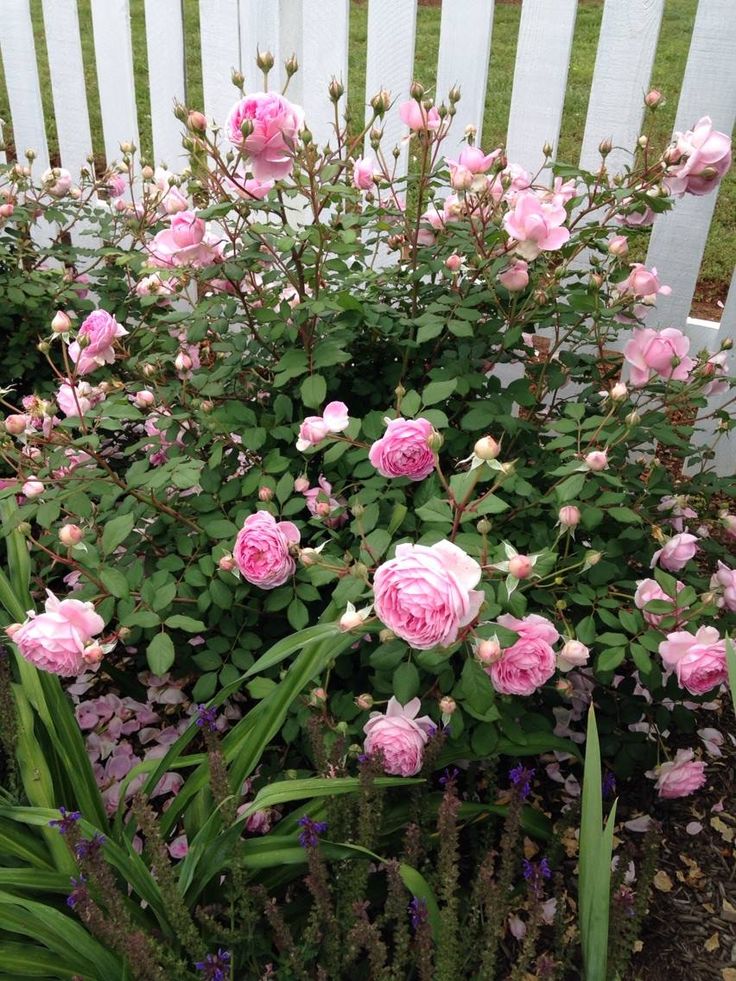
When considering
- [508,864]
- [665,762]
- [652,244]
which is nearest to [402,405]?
[508,864]

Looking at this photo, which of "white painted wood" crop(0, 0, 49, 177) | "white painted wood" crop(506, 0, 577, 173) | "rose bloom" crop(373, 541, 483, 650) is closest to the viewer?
"rose bloom" crop(373, 541, 483, 650)

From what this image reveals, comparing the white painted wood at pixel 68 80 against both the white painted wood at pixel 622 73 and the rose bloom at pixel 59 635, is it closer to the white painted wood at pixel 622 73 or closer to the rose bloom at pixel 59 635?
the white painted wood at pixel 622 73

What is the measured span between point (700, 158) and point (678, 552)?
66 cm

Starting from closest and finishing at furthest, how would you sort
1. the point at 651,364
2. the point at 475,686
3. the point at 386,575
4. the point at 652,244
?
1. the point at 386,575
2. the point at 475,686
3. the point at 651,364
4. the point at 652,244

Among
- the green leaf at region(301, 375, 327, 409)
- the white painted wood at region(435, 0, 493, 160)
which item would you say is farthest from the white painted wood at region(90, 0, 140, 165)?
the green leaf at region(301, 375, 327, 409)

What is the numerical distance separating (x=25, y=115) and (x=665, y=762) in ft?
11.3

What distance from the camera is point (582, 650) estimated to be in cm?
125

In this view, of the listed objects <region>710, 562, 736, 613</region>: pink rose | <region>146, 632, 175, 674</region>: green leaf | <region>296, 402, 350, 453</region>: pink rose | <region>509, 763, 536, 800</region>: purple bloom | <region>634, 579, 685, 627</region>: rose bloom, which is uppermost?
<region>296, 402, 350, 453</region>: pink rose

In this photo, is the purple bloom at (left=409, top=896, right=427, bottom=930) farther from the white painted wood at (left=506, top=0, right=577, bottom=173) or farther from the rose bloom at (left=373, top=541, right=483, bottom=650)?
the white painted wood at (left=506, top=0, right=577, bottom=173)

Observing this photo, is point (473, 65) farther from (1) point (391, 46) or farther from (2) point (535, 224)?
(2) point (535, 224)

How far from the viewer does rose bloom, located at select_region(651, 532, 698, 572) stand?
57.9 inches

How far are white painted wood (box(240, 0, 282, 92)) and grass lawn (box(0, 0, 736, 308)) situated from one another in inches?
27.9

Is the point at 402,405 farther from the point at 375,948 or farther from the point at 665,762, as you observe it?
the point at 665,762

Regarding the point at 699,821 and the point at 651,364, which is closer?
the point at 651,364
